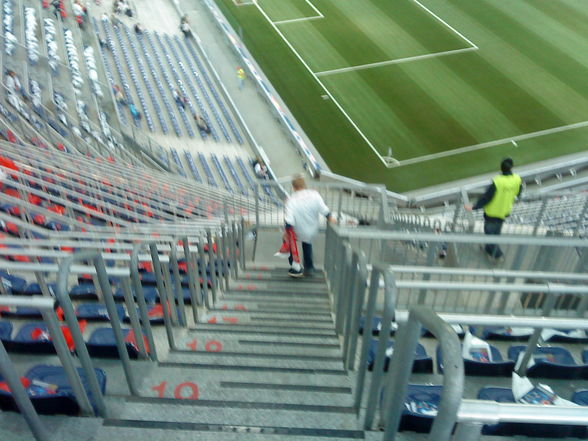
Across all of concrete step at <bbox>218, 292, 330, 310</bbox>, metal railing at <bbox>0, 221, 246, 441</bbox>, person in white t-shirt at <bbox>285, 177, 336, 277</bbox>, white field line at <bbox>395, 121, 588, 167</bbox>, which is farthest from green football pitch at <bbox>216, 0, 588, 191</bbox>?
metal railing at <bbox>0, 221, 246, 441</bbox>

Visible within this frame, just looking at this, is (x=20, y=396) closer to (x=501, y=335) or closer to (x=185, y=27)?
(x=501, y=335)

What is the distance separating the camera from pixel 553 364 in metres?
2.87

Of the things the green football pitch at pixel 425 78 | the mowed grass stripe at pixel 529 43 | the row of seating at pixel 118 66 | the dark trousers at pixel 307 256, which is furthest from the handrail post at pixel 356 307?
the mowed grass stripe at pixel 529 43

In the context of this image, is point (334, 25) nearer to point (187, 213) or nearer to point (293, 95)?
point (293, 95)

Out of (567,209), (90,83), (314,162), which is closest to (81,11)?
(90,83)

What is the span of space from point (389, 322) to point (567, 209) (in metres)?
7.57

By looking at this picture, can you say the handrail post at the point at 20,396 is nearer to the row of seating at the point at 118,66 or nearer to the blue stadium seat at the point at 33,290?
the blue stadium seat at the point at 33,290

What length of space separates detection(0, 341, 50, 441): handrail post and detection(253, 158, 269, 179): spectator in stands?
38.0 ft

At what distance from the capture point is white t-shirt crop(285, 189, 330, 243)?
541 cm

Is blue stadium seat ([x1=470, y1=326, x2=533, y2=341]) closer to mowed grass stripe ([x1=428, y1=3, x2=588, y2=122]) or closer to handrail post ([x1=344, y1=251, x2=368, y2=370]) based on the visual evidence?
handrail post ([x1=344, y1=251, x2=368, y2=370])

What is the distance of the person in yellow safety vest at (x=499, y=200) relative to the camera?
19.4ft

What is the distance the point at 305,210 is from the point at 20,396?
384 cm

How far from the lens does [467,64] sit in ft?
59.1

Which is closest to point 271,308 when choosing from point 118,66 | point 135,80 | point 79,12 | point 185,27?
point 135,80
